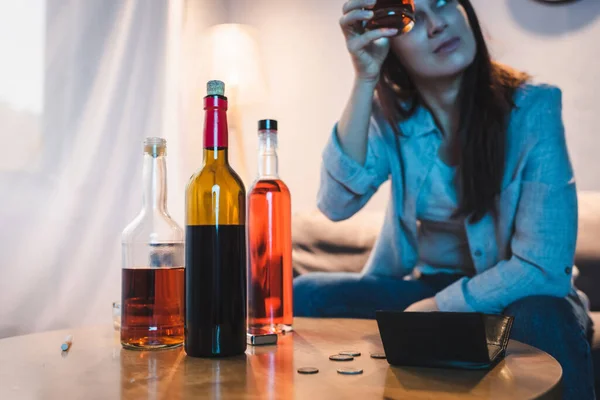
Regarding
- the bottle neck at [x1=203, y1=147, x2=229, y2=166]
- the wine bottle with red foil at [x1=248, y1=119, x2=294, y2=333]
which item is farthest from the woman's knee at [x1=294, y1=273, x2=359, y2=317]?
the bottle neck at [x1=203, y1=147, x2=229, y2=166]

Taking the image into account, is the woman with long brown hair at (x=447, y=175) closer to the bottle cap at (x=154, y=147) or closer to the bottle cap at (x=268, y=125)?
the bottle cap at (x=268, y=125)

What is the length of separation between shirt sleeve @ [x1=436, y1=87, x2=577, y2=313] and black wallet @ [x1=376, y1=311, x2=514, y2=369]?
27.4 inches

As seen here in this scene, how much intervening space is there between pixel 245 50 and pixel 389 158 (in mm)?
724

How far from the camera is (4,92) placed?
1.19 metres

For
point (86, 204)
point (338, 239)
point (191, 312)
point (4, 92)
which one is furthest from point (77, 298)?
point (191, 312)

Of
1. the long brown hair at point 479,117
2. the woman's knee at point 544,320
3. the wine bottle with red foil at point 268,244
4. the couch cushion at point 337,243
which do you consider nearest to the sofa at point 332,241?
the couch cushion at point 337,243

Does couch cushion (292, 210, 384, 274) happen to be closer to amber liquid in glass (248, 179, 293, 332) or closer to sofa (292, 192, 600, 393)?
sofa (292, 192, 600, 393)

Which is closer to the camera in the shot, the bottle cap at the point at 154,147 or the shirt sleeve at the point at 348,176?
the bottle cap at the point at 154,147

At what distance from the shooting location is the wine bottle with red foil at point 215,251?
1.98 feet

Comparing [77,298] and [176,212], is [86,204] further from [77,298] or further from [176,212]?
[176,212]

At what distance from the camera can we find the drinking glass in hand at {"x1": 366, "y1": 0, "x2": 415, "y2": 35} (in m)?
1.04

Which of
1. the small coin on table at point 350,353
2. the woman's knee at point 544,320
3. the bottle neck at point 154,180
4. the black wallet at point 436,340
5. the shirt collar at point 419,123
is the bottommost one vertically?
the woman's knee at point 544,320

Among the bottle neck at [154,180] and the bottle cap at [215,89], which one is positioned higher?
the bottle cap at [215,89]

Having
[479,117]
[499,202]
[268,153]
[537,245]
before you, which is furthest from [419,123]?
[268,153]
